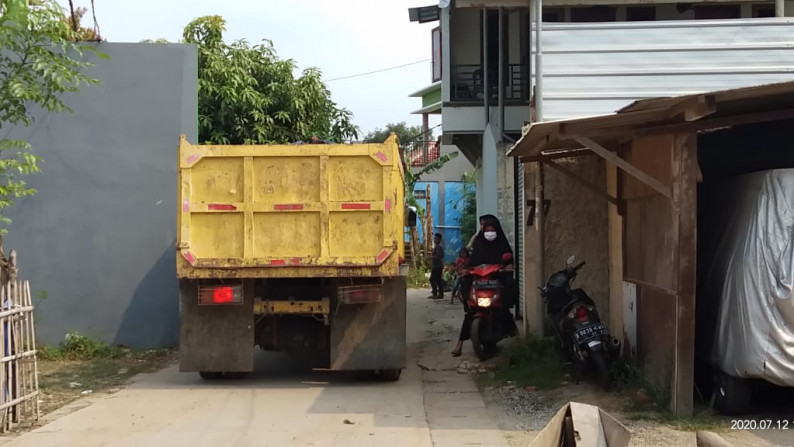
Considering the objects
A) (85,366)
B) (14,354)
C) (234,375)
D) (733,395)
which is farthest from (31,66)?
(733,395)

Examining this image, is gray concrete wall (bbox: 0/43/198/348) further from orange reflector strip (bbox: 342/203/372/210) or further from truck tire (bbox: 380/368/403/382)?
orange reflector strip (bbox: 342/203/372/210)

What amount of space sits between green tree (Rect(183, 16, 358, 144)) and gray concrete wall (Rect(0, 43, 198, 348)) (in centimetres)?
359

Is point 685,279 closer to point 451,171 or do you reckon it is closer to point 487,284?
point 487,284

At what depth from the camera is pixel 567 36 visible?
10.8 metres

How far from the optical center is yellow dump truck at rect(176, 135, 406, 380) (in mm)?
8633

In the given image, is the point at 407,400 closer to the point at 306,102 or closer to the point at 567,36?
the point at 567,36

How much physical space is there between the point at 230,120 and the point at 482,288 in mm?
7435

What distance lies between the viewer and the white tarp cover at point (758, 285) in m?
6.30

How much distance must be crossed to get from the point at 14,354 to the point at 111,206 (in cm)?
481

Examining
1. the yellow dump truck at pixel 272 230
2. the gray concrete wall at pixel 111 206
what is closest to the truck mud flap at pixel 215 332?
the yellow dump truck at pixel 272 230

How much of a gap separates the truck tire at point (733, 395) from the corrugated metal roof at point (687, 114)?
2166 millimetres

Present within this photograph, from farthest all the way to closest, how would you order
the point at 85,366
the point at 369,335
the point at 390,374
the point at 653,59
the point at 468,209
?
the point at 468,209 < the point at 653,59 < the point at 85,366 < the point at 390,374 < the point at 369,335

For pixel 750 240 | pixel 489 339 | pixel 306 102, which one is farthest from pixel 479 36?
pixel 750 240

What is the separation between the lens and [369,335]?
9031 mm
